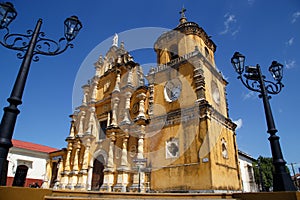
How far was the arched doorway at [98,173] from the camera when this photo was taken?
16.4 m

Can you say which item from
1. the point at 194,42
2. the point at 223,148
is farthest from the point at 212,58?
the point at 223,148

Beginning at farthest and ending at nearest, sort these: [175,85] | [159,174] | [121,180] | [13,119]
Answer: [175,85] → [121,180] → [159,174] → [13,119]

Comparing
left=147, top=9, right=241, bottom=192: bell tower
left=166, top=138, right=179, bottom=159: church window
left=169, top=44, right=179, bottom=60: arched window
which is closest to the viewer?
left=147, top=9, right=241, bottom=192: bell tower

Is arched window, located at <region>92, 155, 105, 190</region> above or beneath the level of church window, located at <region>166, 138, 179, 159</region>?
beneath

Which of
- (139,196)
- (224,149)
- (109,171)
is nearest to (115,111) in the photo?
(109,171)

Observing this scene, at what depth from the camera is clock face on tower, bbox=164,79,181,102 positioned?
1456 cm

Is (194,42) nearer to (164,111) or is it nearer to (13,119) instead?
(164,111)

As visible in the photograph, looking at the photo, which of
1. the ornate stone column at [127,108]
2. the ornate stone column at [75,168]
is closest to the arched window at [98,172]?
the ornate stone column at [75,168]

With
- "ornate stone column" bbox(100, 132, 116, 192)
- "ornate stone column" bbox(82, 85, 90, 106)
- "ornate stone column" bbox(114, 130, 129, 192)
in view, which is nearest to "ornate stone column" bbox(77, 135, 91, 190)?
"ornate stone column" bbox(100, 132, 116, 192)

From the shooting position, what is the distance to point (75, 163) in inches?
707

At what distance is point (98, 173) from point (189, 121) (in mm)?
9257

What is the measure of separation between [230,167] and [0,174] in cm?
1284

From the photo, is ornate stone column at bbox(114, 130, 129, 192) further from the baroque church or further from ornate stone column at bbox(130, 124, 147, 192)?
ornate stone column at bbox(130, 124, 147, 192)

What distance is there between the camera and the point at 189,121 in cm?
1274
